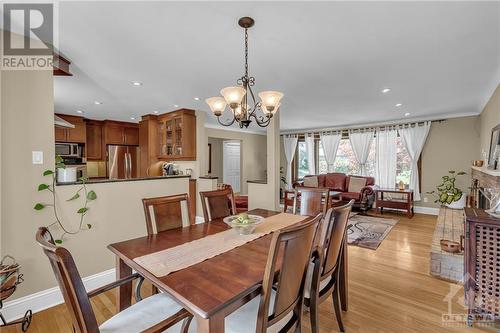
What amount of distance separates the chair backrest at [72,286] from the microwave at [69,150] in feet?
17.2

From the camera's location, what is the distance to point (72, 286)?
0.93m

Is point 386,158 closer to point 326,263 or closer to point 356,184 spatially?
point 356,184

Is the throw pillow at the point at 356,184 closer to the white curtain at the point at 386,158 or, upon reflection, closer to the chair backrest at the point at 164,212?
the white curtain at the point at 386,158

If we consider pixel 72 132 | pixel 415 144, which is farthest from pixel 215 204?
pixel 415 144

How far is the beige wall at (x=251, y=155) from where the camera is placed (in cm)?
798

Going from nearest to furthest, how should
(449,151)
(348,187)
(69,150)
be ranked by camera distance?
(69,150) → (449,151) → (348,187)

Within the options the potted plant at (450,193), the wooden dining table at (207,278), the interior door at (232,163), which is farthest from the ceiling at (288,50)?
the interior door at (232,163)

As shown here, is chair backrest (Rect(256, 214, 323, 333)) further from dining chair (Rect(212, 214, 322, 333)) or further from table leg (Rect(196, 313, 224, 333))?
table leg (Rect(196, 313, 224, 333))

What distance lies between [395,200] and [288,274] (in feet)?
18.9

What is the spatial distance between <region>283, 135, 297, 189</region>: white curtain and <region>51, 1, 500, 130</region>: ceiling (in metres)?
4.07

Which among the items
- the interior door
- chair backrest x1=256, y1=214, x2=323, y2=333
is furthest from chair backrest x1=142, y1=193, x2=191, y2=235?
the interior door

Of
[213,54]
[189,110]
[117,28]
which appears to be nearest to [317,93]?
[213,54]

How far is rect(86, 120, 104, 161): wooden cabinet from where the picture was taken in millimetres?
5695

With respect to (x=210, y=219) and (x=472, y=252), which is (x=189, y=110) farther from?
(x=472, y=252)
